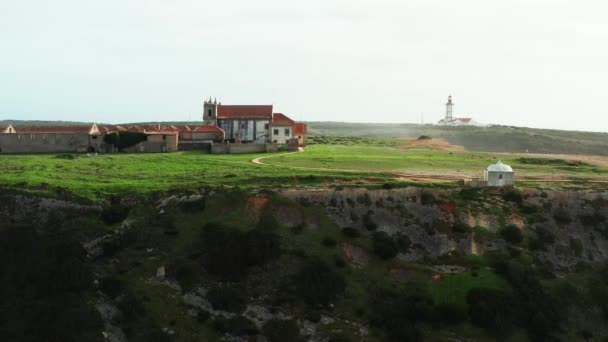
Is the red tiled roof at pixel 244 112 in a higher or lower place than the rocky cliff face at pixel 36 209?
higher

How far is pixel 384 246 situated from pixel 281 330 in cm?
1112

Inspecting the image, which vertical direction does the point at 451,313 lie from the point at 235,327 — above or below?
above

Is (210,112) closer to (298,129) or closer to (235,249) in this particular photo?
(298,129)

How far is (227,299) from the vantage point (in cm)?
3603

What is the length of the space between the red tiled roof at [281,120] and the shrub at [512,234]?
4546cm

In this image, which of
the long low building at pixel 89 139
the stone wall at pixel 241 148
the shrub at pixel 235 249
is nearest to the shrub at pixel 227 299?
the shrub at pixel 235 249

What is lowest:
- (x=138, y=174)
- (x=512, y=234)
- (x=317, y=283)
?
(x=317, y=283)

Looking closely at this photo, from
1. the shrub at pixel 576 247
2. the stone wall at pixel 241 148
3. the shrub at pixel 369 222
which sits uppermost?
the stone wall at pixel 241 148

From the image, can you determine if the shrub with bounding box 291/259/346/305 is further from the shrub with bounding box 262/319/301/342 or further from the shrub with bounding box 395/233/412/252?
the shrub with bounding box 395/233/412/252

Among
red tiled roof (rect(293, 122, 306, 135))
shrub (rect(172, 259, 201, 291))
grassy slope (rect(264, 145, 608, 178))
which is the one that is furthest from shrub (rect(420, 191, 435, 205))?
red tiled roof (rect(293, 122, 306, 135))

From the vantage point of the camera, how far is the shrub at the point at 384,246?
41.8m

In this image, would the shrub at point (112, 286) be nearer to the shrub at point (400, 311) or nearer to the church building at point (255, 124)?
the shrub at point (400, 311)

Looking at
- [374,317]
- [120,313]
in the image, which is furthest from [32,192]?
[374,317]

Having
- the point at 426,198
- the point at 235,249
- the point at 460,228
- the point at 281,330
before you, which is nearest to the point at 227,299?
the point at 281,330
